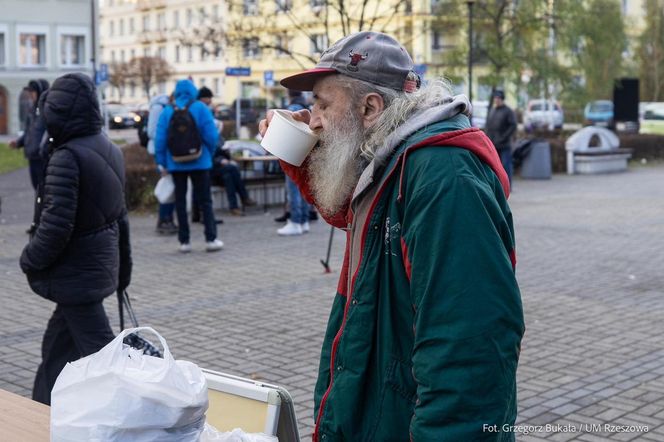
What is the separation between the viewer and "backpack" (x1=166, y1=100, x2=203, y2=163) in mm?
10805

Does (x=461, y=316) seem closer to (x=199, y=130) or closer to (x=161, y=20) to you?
(x=199, y=130)

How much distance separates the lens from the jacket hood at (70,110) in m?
4.88

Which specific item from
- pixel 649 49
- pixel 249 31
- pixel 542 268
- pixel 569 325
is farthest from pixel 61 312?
pixel 649 49

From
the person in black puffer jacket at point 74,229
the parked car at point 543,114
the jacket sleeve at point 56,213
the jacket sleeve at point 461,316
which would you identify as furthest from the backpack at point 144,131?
the parked car at point 543,114

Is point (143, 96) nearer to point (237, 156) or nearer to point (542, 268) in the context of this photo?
point (237, 156)

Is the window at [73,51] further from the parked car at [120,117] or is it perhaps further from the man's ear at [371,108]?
the man's ear at [371,108]

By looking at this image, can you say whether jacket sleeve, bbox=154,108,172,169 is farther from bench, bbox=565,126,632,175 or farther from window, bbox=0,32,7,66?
window, bbox=0,32,7,66

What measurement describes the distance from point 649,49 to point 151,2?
49597mm

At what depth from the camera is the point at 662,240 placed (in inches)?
481

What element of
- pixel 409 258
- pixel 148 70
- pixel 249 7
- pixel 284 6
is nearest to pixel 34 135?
pixel 284 6

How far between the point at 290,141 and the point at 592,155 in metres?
22.1

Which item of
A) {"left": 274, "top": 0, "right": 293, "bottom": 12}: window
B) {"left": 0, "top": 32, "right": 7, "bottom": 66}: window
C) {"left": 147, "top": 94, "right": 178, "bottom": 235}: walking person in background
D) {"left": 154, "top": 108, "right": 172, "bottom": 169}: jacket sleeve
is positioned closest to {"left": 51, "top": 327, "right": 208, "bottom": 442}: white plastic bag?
{"left": 154, "top": 108, "right": 172, "bottom": 169}: jacket sleeve

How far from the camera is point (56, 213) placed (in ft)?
15.5

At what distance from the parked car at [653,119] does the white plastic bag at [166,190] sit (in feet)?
105
